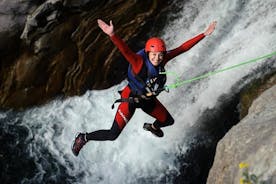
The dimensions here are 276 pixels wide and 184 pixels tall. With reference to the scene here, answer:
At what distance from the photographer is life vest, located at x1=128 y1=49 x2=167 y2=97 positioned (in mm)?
5492

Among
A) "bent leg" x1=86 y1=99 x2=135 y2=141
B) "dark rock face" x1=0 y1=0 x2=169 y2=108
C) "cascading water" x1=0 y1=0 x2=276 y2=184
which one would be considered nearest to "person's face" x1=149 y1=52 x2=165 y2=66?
"bent leg" x1=86 y1=99 x2=135 y2=141

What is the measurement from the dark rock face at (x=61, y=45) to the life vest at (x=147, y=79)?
2.76m

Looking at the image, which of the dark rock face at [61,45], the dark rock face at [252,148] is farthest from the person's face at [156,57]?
the dark rock face at [61,45]

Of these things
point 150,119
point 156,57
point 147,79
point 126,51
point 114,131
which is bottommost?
point 150,119

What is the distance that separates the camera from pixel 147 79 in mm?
5555

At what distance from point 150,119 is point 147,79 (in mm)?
2761

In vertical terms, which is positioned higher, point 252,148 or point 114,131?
point 114,131

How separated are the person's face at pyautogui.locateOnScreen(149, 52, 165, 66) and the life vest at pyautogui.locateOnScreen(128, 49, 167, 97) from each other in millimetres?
61

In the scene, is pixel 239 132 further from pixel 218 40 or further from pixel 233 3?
pixel 233 3

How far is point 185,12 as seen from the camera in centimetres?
846

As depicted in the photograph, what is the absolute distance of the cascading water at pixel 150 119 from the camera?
7.47m

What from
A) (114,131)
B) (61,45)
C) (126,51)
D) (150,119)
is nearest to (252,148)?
(126,51)

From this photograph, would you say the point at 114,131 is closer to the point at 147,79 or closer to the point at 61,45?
the point at 147,79

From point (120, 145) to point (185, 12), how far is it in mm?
2886
